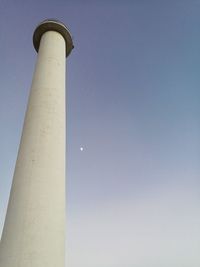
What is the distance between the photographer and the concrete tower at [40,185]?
278 inches

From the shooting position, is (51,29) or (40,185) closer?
(40,185)

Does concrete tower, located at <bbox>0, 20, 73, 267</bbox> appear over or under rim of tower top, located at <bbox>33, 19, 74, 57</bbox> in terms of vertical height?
under

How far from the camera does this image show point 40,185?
8.08 meters

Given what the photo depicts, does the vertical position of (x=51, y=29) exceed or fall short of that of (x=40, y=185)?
it exceeds it

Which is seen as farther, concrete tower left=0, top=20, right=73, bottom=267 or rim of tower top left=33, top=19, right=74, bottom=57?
rim of tower top left=33, top=19, right=74, bottom=57

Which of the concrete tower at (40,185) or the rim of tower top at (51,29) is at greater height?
the rim of tower top at (51,29)

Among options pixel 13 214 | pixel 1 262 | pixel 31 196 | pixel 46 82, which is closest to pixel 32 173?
pixel 31 196

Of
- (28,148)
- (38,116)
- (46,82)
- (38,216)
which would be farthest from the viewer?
(46,82)

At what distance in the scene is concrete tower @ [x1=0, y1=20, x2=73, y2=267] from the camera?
7.07 m

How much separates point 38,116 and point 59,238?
4812 mm

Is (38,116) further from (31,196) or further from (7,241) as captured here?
(7,241)

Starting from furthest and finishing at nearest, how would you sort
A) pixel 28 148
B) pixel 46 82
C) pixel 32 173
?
1. pixel 46 82
2. pixel 28 148
3. pixel 32 173

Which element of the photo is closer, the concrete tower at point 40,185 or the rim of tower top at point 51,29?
the concrete tower at point 40,185

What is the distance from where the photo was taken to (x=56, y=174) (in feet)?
28.6
